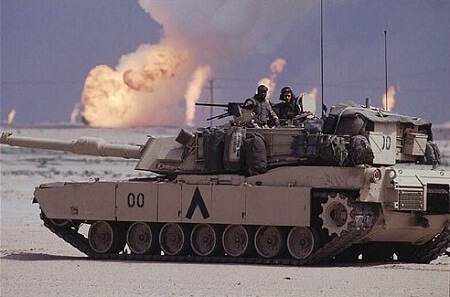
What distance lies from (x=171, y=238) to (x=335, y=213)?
12.3 ft

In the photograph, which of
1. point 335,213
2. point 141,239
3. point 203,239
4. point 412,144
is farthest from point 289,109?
point 141,239

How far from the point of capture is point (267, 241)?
27.1 meters

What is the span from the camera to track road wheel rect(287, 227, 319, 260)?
86.9ft

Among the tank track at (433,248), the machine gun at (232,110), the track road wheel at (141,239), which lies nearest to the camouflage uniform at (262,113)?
the machine gun at (232,110)

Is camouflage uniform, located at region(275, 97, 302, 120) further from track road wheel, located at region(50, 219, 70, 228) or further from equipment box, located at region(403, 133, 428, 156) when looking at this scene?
track road wheel, located at region(50, 219, 70, 228)

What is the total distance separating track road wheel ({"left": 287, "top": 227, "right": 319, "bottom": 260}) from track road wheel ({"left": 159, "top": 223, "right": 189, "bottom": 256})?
7.74ft

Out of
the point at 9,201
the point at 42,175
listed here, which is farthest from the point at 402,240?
the point at 42,175

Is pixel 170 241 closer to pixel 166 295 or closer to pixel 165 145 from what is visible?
pixel 165 145

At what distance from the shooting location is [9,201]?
50.5 metres

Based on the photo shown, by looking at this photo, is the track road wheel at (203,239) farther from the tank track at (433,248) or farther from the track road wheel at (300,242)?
the tank track at (433,248)

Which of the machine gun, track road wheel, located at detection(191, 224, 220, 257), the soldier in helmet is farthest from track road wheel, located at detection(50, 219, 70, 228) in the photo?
the soldier in helmet

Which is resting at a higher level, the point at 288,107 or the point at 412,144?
the point at 288,107

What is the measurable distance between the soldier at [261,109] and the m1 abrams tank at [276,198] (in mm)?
237

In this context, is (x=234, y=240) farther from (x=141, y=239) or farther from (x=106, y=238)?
(x=106, y=238)
